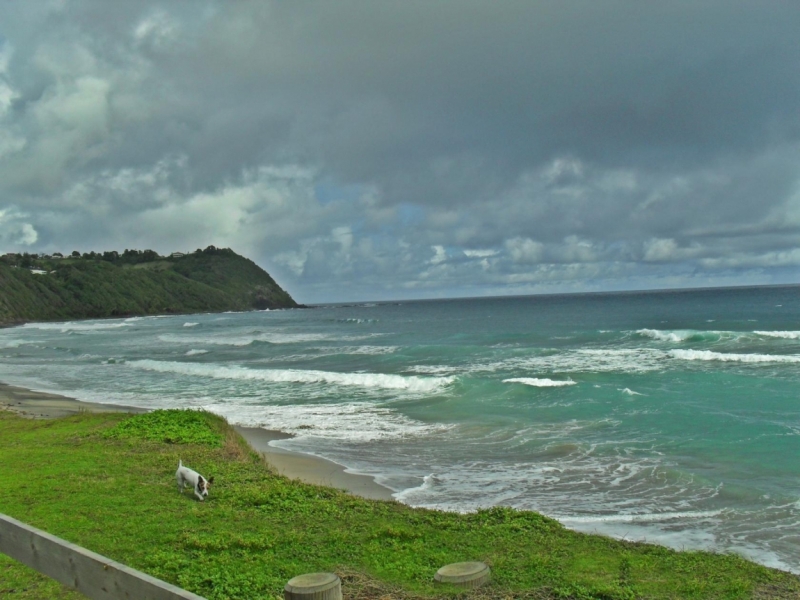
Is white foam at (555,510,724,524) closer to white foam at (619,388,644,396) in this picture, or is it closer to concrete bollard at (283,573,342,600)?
concrete bollard at (283,573,342,600)

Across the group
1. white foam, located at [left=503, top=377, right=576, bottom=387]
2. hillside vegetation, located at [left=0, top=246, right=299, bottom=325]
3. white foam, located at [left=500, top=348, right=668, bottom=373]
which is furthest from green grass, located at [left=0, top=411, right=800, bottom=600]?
hillside vegetation, located at [left=0, top=246, right=299, bottom=325]

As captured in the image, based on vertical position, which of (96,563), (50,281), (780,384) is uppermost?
(50,281)

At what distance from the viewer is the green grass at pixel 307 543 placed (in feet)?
20.3

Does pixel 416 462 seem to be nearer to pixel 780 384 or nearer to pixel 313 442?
pixel 313 442

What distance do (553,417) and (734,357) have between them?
1801 cm

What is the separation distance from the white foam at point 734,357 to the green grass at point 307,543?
88.9ft

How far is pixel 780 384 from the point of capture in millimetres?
23719

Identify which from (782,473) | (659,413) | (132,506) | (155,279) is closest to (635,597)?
(132,506)

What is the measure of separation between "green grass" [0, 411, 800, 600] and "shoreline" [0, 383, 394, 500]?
160 cm

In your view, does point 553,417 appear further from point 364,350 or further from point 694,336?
point 694,336

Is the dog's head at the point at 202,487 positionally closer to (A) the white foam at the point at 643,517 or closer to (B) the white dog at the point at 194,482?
(B) the white dog at the point at 194,482

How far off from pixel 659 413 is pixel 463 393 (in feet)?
24.7

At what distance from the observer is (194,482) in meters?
9.22

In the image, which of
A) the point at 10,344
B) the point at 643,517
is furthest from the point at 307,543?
the point at 10,344
